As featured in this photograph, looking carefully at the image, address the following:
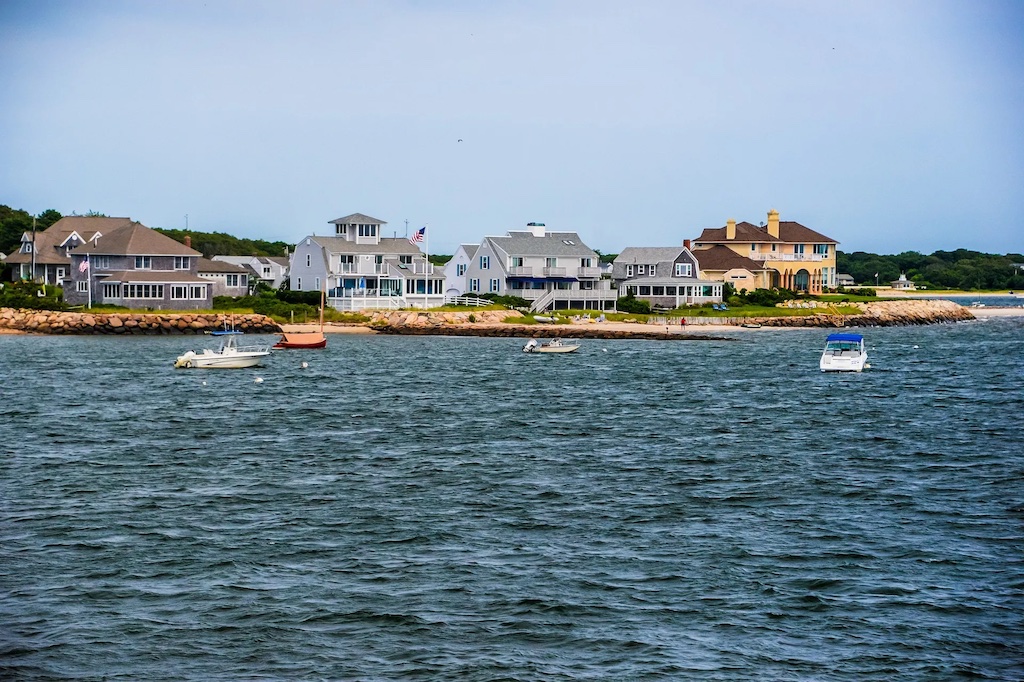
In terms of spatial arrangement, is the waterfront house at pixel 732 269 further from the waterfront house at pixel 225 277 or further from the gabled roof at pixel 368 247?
the waterfront house at pixel 225 277

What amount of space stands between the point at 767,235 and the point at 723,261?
41.0 ft

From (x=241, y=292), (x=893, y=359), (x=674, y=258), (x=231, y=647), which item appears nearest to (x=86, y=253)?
(x=241, y=292)

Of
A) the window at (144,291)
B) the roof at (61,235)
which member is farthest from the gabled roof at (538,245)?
the roof at (61,235)

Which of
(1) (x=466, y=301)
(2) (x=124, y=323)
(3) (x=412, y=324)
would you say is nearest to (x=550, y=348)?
(3) (x=412, y=324)

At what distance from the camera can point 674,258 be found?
117 meters

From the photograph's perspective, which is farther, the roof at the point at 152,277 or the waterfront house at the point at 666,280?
the waterfront house at the point at 666,280

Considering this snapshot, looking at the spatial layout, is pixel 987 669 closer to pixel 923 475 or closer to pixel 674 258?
pixel 923 475

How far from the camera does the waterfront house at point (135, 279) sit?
99375 millimetres

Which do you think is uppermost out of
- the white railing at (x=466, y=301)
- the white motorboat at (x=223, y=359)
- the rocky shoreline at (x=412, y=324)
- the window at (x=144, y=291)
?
the window at (x=144, y=291)

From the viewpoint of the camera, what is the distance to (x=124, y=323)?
9400 cm

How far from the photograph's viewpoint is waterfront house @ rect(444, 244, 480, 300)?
115125mm

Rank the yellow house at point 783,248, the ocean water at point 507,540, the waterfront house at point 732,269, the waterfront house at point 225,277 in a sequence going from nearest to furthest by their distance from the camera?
the ocean water at point 507,540
the waterfront house at point 225,277
the waterfront house at point 732,269
the yellow house at point 783,248

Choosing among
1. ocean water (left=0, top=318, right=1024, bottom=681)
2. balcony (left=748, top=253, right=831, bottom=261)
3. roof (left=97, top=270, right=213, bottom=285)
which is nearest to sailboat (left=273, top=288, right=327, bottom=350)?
roof (left=97, top=270, right=213, bottom=285)

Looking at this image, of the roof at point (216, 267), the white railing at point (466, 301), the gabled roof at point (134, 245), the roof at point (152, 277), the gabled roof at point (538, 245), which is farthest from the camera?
the gabled roof at point (538, 245)
